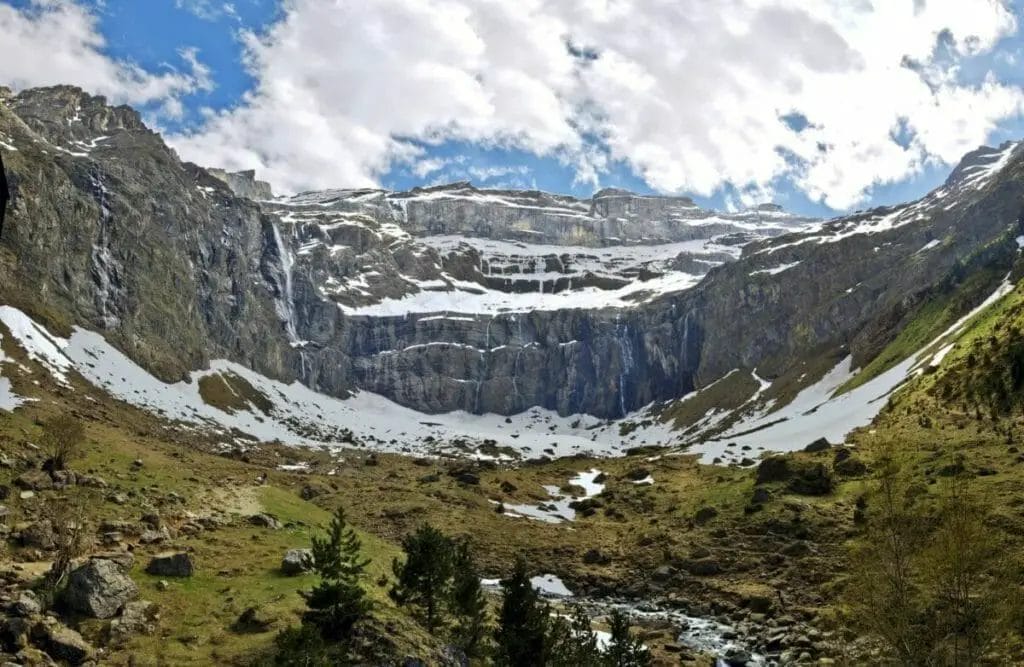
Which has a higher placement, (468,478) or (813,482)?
(468,478)

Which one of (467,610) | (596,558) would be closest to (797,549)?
(596,558)

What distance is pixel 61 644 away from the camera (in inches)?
781

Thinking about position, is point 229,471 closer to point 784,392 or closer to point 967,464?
point 967,464

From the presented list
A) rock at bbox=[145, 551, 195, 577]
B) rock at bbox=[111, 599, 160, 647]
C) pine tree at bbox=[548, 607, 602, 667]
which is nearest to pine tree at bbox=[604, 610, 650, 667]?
pine tree at bbox=[548, 607, 602, 667]

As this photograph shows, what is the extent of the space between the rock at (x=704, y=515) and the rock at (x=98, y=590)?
139ft

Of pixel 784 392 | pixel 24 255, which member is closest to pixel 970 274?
pixel 784 392

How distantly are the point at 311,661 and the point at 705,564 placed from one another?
110ft

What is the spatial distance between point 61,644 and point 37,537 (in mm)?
8849

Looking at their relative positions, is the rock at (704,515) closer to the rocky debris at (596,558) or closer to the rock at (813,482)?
the rock at (813,482)

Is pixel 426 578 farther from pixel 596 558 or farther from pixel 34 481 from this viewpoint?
pixel 596 558

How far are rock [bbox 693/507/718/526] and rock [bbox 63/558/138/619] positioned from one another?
1669 inches

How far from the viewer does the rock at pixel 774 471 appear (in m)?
58.9

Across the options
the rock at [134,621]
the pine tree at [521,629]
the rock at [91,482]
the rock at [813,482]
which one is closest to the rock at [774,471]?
the rock at [813,482]

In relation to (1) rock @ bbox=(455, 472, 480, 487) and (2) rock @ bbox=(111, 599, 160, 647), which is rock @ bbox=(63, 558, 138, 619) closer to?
(2) rock @ bbox=(111, 599, 160, 647)
